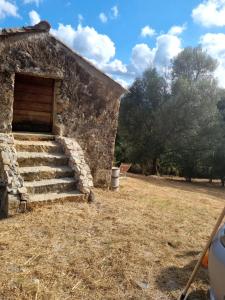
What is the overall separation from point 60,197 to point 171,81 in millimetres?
13895

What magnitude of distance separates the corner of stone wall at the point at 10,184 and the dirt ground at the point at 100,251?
0.25 metres

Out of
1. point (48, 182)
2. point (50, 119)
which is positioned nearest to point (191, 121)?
point (50, 119)

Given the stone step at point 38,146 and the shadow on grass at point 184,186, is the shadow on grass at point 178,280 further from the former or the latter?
the shadow on grass at point 184,186

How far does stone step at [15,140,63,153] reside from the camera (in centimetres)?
795

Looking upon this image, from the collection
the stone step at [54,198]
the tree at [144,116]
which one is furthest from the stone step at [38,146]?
the tree at [144,116]

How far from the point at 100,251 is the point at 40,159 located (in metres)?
3.38

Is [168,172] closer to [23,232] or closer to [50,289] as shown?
[23,232]

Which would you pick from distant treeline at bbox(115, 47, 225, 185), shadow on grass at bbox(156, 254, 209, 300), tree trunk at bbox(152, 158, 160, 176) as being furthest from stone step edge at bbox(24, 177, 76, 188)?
tree trunk at bbox(152, 158, 160, 176)

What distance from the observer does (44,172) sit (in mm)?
7484

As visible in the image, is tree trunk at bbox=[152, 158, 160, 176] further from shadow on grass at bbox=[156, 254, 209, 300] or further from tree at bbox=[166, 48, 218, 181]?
shadow on grass at bbox=[156, 254, 209, 300]

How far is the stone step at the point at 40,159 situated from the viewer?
756 centimetres

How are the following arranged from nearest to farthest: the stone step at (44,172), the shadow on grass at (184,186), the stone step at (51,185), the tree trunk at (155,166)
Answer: the stone step at (51,185), the stone step at (44,172), the shadow on grass at (184,186), the tree trunk at (155,166)

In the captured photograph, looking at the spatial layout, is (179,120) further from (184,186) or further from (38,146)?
(38,146)

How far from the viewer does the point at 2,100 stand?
8.12m
